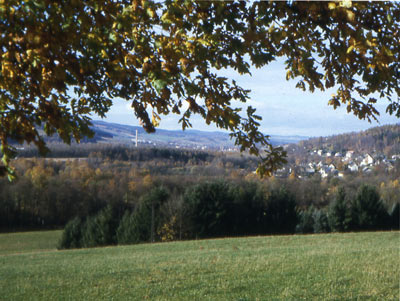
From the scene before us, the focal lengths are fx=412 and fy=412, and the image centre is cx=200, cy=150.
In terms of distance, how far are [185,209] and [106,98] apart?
2730 cm

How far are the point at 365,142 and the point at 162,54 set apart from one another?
2565cm

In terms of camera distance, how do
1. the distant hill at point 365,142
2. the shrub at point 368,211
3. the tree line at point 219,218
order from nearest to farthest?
the distant hill at point 365,142
the shrub at point 368,211
the tree line at point 219,218

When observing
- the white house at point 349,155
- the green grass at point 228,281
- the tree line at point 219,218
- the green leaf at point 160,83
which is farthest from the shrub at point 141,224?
the green leaf at point 160,83

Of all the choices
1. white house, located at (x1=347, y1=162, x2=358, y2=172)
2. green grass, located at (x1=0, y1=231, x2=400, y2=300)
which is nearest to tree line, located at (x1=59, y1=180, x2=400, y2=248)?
white house, located at (x1=347, y1=162, x2=358, y2=172)

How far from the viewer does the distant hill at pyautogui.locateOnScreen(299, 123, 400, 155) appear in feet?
72.7

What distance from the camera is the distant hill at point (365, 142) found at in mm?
22172

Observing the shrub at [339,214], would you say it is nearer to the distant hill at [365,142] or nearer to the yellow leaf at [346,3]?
the distant hill at [365,142]

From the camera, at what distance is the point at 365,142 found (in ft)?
86.1

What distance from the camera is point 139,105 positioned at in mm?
3381

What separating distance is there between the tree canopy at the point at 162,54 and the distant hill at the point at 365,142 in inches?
710

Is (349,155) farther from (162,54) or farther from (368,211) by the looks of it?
(162,54)

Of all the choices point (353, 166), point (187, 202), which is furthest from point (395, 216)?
point (187, 202)

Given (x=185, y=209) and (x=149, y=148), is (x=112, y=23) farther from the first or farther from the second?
(x=149, y=148)

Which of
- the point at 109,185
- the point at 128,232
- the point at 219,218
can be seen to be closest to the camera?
the point at 128,232
